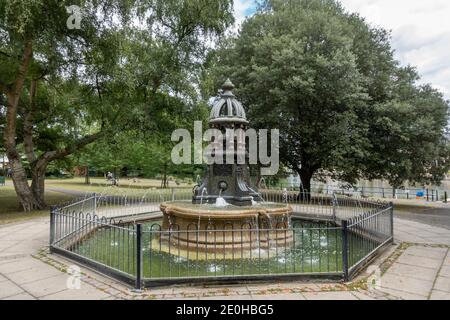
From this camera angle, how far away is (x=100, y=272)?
5.97 meters

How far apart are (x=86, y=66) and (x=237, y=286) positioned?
14343 mm

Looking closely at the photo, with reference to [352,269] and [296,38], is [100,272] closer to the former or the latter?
[352,269]

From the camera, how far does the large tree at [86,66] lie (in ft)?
46.2

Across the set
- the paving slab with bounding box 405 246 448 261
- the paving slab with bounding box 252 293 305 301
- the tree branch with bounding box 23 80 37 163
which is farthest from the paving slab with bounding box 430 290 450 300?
the tree branch with bounding box 23 80 37 163

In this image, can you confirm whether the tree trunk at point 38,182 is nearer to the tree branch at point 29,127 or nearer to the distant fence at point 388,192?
the tree branch at point 29,127

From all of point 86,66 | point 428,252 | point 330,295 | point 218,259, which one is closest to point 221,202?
point 218,259

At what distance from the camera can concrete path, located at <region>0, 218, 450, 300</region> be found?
4.91 metres

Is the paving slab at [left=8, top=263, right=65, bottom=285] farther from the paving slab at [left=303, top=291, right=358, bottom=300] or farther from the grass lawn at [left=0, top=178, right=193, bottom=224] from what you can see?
the grass lawn at [left=0, top=178, right=193, bottom=224]

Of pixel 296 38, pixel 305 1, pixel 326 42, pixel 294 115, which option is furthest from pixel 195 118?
pixel 305 1

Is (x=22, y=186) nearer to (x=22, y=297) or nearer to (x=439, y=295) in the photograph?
(x=22, y=297)

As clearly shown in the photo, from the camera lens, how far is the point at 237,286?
5379 millimetres
